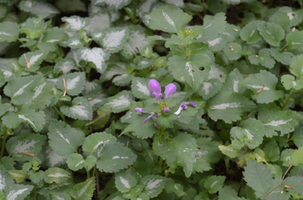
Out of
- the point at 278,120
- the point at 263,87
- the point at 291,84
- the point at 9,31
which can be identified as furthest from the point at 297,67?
the point at 9,31

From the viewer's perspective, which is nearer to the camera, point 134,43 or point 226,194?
point 226,194

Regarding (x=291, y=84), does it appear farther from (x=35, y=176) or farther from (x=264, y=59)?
(x=35, y=176)

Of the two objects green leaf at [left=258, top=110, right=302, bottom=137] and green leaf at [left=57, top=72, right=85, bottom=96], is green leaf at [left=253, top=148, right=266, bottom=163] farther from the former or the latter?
green leaf at [left=57, top=72, right=85, bottom=96]

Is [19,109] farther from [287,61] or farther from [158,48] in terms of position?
Answer: [287,61]

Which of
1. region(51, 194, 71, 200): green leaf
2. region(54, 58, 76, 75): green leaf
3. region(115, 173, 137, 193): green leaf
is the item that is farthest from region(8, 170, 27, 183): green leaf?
region(54, 58, 76, 75): green leaf

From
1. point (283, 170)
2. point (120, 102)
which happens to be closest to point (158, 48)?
point (120, 102)

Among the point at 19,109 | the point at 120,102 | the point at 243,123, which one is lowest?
the point at 243,123
